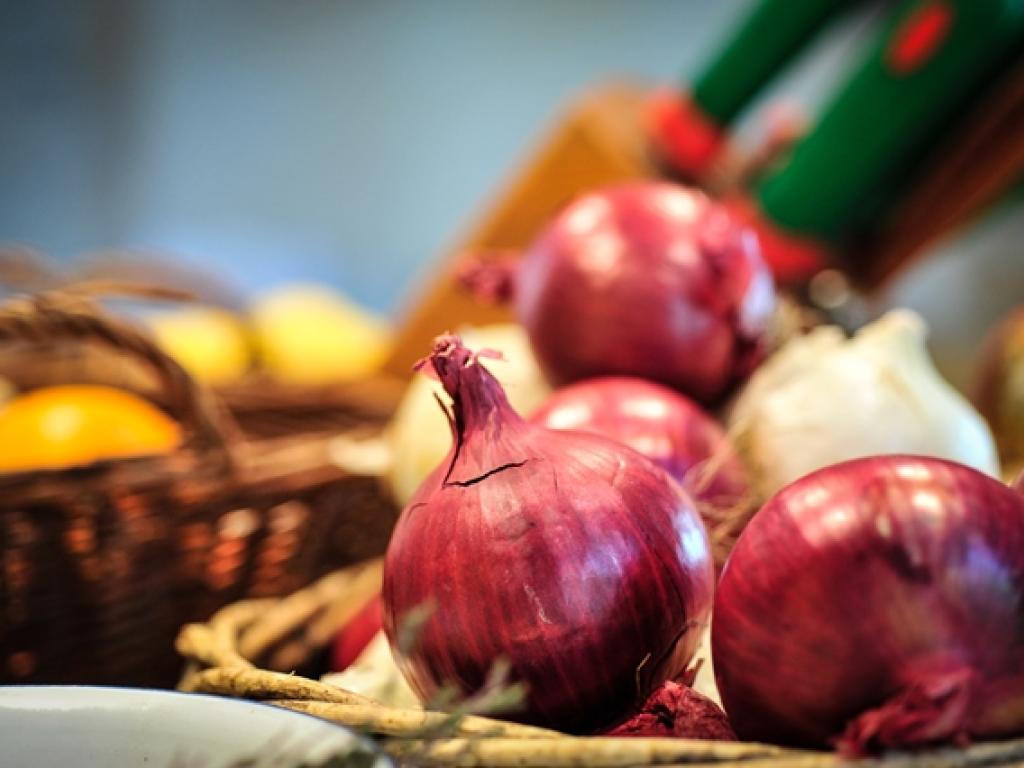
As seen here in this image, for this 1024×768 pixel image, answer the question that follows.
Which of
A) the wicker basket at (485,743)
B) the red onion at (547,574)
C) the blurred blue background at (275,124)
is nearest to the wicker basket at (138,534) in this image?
the wicker basket at (485,743)

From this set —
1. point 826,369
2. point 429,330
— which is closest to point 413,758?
point 826,369

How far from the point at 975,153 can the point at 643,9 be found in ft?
5.51

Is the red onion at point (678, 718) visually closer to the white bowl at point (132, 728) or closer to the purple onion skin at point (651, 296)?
the white bowl at point (132, 728)

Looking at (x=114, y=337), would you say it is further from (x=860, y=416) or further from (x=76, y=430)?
(x=860, y=416)

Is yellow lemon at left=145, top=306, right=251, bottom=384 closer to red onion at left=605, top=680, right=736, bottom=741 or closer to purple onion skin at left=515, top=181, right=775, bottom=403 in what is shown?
purple onion skin at left=515, top=181, right=775, bottom=403

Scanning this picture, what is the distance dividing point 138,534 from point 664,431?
0.98 feet

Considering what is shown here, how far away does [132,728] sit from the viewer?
0.31 meters

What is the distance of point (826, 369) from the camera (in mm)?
495

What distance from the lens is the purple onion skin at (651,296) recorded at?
528 mm

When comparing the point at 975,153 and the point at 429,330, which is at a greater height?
the point at 429,330

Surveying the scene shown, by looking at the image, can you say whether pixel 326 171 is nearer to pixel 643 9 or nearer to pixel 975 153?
pixel 643 9

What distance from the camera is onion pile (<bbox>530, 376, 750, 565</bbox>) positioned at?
458 millimetres

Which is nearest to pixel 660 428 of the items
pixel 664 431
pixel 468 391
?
pixel 664 431

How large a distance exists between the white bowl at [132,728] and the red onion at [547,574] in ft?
0.17
